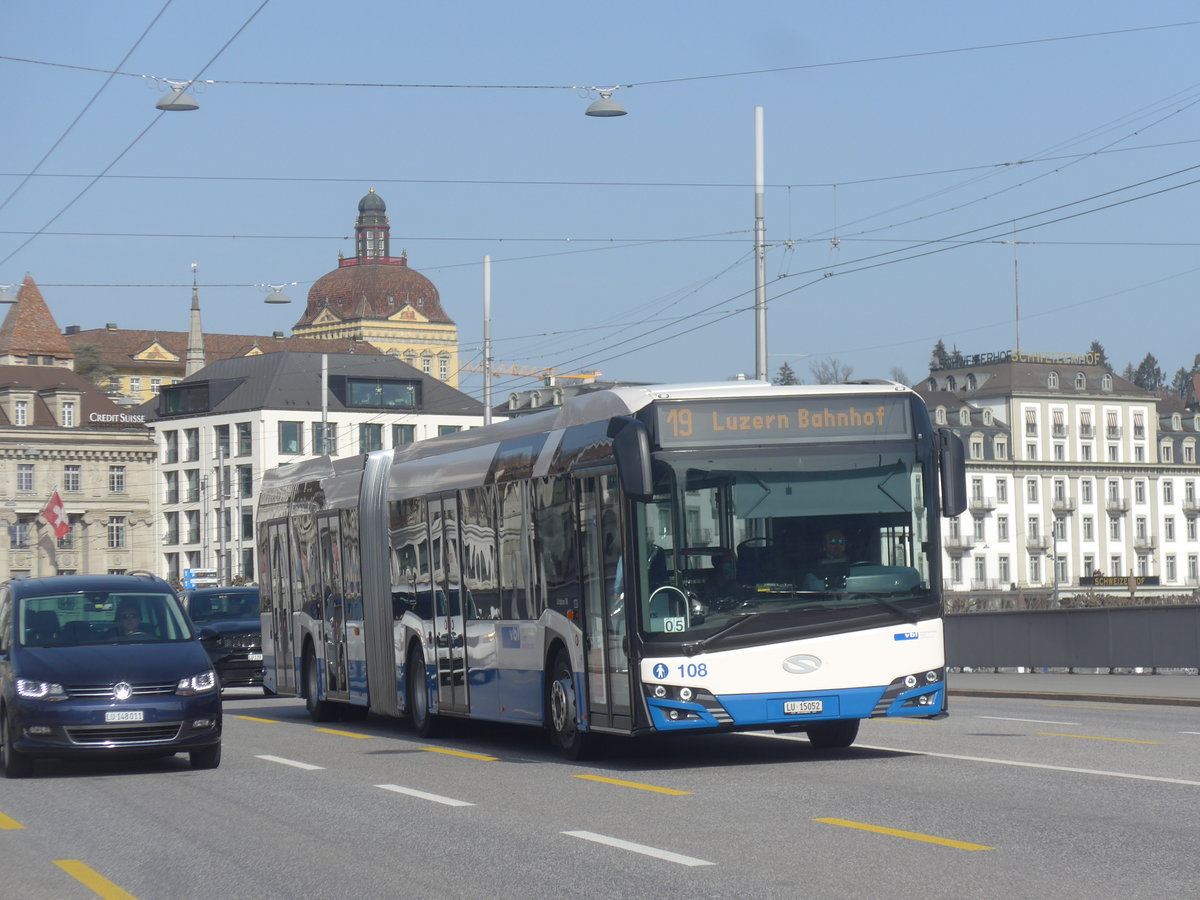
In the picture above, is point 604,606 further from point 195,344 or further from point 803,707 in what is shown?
point 195,344

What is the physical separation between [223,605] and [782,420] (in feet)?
66.9

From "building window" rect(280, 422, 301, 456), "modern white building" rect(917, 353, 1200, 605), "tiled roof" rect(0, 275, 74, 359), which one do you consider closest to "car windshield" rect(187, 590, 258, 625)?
"building window" rect(280, 422, 301, 456)

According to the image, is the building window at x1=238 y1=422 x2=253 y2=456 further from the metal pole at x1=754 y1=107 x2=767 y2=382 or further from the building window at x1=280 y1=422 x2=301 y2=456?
the metal pole at x1=754 y1=107 x2=767 y2=382

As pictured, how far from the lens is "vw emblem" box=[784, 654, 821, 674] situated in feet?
51.0

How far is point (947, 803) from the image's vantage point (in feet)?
41.7

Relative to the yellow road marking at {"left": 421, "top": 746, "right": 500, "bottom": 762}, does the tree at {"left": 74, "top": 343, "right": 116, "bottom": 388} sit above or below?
above

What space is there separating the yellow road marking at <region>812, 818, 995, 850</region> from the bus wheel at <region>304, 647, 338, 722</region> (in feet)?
44.3

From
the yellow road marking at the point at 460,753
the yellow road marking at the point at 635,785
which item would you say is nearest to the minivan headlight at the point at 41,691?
the yellow road marking at the point at 460,753

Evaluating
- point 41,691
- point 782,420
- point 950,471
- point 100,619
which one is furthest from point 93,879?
point 950,471

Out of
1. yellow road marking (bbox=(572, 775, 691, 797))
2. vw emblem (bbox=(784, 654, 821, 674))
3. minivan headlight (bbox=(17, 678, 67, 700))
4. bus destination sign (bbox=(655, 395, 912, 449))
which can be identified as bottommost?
yellow road marking (bbox=(572, 775, 691, 797))

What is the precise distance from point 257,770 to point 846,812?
249 inches

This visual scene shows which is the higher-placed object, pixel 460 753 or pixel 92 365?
pixel 92 365

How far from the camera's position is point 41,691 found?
1634 cm

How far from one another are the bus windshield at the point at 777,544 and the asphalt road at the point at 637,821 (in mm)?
1191
